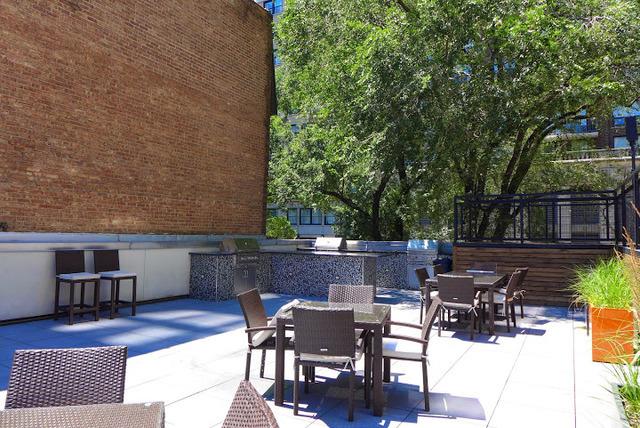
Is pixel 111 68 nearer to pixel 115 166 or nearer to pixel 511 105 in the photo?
pixel 115 166

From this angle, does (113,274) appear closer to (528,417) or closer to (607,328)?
(528,417)

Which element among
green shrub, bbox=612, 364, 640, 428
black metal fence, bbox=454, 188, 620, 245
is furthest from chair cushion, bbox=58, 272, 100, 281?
black metal fence, bbox=454, 188, 620, 245

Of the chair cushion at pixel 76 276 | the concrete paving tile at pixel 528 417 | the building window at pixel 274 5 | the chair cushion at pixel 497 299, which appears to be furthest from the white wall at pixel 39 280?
the building window at pixel 274 5

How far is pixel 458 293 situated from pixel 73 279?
19.7ft

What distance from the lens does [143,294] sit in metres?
9.54

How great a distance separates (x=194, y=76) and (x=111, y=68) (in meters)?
2.23

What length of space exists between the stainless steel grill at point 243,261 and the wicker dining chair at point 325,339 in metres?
6.69

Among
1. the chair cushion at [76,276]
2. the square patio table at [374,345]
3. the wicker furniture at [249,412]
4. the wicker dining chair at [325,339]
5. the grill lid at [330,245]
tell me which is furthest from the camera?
the grill lid at [330,245]

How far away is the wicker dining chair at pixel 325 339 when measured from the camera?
3.82 meters

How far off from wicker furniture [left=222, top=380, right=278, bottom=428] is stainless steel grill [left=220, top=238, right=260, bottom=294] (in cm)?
870

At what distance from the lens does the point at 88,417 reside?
75.6 inches

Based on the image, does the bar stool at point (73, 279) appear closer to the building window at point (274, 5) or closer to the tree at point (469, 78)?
the tree at point (469, 78)

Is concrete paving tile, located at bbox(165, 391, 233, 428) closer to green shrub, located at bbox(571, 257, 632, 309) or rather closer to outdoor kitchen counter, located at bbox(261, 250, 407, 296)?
green shrub, located at bbox(571, 257, 632, 309)

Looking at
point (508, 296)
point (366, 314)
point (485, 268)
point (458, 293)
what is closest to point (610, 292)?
point (508, 296)
